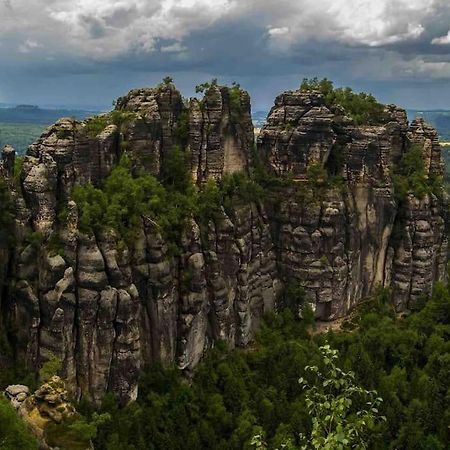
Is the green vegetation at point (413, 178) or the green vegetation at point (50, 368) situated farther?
the green vegetation at point (413, 178)

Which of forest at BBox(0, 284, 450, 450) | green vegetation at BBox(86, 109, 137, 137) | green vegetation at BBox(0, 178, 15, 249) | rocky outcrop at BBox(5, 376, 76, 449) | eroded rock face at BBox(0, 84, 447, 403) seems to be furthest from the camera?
green vegetation at BBox(86, 109, 137, 137)

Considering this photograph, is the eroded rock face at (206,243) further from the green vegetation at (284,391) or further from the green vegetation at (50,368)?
the green vegetation at (284,391)

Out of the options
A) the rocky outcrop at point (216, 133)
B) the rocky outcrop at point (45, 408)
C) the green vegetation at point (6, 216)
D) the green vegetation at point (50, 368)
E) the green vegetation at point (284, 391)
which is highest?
the rocky outcrop at point (216, 133)

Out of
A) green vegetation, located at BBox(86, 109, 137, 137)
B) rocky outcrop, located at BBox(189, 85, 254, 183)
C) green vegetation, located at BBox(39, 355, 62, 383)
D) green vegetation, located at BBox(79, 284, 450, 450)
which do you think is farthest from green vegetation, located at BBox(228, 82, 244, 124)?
green vegetation, located at BBox(39, 355, 62, 383)

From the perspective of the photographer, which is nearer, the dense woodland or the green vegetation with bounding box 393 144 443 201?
the dense woodland

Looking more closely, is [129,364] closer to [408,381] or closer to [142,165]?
[142,165]

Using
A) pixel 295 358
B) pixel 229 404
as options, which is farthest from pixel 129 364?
pixel 295 358

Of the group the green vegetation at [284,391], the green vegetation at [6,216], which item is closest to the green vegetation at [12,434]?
the green vegetation at [284,391]

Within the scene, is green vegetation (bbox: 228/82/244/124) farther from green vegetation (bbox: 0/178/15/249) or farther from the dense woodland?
green vegetation (bbox: 0/178/15/249)
